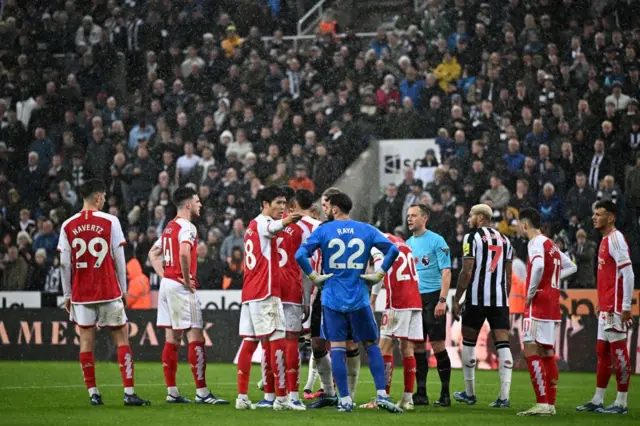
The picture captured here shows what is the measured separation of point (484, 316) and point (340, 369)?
91.8 inches

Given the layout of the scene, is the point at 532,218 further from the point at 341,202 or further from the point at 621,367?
the point at 341,202

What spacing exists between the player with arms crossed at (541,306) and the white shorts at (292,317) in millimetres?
2378

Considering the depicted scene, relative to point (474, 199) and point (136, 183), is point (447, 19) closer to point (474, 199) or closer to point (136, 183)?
point (474, 199)

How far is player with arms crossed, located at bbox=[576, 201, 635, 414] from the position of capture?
479 inches

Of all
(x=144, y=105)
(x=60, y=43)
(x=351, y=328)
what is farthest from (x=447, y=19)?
(x=351, y=328)

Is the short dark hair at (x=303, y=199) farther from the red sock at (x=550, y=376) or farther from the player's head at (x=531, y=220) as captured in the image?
the red sock at (x=550, y=376)

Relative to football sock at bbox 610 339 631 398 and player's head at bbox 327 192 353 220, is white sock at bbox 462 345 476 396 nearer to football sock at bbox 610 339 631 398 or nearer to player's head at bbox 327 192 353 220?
football sock at bbox 610 339 631 398

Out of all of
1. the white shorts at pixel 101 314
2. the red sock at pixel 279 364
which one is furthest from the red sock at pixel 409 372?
the white shorts at pixel 101 314

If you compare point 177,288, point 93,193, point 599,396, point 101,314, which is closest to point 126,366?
point 101,314

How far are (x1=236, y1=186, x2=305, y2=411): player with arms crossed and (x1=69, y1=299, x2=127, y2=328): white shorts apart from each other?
1.34 m

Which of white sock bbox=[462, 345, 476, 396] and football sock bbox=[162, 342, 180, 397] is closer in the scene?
football sock bbox=[162, 342, 180, 397]

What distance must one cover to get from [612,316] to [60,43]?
827 inches

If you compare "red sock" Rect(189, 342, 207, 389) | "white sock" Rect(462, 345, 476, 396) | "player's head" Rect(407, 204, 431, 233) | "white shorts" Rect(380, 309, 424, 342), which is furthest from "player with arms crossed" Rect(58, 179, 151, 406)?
"white sock" Rect(462, 345, 476, 396)

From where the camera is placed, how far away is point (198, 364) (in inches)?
487
